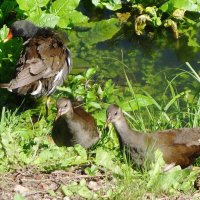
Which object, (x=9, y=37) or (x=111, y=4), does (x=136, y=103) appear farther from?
(x=111, y=4)

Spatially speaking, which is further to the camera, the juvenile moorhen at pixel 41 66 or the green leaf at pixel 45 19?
the green leaf at pixel 45 19

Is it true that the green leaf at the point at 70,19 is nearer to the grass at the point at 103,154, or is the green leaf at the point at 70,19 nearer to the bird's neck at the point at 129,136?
the grass at the point at 103,154

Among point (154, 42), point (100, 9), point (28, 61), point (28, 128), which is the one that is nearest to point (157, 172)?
point (28, 128)

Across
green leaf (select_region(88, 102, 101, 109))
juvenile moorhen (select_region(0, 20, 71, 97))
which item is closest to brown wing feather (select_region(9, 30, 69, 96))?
juvenile moorhen (select_region(0, 20, 71, 97))

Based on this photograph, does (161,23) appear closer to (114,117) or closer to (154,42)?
(154,42)

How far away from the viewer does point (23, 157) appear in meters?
5.66

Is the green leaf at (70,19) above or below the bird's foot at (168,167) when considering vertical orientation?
below

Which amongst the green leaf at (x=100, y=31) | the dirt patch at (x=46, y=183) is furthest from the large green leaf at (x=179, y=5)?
the dirt patch at (x=46, y=183)

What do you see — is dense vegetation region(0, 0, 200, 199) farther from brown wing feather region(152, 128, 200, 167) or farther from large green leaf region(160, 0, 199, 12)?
brown wing feather region(152, 128, 200, 167)

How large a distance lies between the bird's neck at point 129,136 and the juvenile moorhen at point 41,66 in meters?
1.93

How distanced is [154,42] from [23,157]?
4693 millimetres

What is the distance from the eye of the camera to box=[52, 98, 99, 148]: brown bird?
641 centimetres

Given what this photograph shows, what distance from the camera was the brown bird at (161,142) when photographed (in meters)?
5.80

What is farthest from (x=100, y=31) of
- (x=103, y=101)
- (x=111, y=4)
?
(x=103, y=101)
